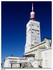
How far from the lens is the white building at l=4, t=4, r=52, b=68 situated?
25.1 ft

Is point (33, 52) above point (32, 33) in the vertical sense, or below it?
below

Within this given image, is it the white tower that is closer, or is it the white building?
the white building

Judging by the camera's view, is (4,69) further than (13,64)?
No

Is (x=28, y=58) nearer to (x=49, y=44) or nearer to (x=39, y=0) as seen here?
(x=49, y=44)

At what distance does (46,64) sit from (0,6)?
268 centimetres

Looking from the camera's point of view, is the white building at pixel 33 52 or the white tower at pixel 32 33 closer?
the white building at pixel 33 52

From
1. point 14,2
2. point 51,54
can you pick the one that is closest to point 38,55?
point 51,54

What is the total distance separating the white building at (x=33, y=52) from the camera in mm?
7656

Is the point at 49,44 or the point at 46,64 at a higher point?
the point at 49,44

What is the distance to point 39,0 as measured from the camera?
657cm

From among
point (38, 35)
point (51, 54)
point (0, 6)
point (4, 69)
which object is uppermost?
point (0, 6)

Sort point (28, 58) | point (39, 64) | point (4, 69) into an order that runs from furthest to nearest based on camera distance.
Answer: point (28, 58) → point (39, 64) → point (4, 69)

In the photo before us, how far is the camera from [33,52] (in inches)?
346

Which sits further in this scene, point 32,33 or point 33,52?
point 33,52
